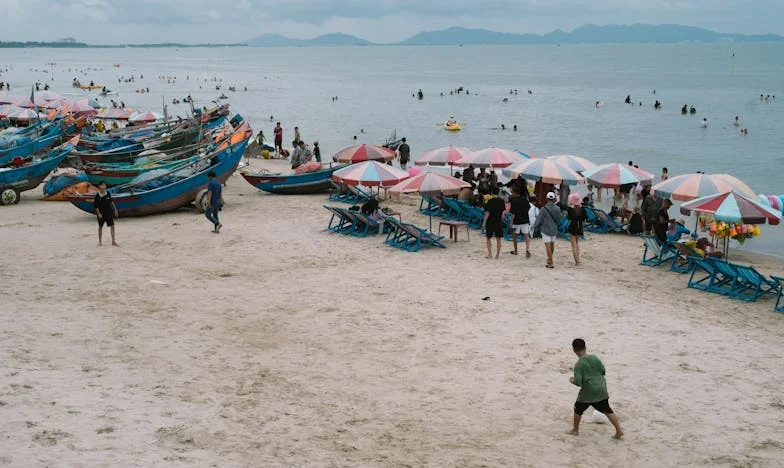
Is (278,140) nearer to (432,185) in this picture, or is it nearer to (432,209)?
(432,209)

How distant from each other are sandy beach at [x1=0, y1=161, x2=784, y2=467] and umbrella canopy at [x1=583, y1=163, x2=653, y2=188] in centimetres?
252

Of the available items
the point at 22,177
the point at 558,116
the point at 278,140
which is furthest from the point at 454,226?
the point at 558,116

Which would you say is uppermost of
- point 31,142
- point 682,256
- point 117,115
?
point 117,115

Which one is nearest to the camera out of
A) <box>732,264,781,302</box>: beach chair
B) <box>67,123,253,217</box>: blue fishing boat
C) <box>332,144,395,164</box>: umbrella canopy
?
<box>732,264,781,302</box>: beach chair

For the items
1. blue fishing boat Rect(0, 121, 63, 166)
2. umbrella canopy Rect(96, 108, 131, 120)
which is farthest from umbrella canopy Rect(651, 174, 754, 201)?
umbrella canopy Rect(96, 108, 131, 120)

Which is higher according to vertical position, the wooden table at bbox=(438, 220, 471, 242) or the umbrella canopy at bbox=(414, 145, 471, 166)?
the umbrella canopy at bbox=(414, 145, 471, 166)

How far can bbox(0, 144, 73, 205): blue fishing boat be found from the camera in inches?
869

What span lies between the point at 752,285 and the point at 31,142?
25608 mm

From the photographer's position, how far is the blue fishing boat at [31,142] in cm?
2720

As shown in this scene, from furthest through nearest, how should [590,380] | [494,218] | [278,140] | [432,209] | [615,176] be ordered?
1. [278,140]
2. [432,209]
3. [615,176]
4. [494,218]
5. [590,380]

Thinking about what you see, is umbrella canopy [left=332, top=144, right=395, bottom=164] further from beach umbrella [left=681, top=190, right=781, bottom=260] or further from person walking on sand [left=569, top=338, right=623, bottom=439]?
person walking on sand [left=569, top=338, right=623, bottom=439]

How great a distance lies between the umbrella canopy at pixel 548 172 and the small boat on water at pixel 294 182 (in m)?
6.91

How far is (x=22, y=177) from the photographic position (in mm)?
22625

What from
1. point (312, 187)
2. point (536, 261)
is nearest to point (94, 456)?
point (536, 261)
